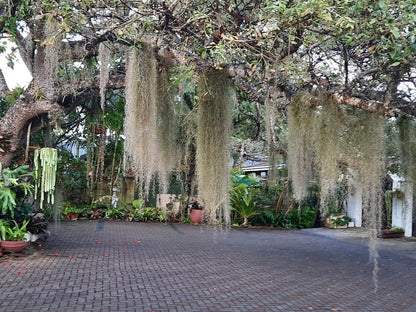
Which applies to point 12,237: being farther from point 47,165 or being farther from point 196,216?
point 196,216

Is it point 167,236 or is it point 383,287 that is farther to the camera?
point 167,236

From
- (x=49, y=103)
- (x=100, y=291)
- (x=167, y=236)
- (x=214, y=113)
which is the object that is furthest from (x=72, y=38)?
(x=167, y=236)

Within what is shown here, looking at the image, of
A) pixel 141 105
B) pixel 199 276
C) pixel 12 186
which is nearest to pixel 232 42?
pixel 141 105

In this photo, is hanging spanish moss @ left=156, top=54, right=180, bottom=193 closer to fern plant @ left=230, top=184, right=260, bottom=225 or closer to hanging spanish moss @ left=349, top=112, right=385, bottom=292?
hanging spanish moss @ left=349, top=112, right=385, bottom=292

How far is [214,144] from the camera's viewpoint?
4.39 metres

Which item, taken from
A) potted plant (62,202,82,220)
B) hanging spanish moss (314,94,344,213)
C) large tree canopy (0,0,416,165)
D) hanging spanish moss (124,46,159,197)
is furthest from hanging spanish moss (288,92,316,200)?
potted plant (62,202,82,220)

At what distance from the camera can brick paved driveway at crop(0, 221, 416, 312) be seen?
3688 mm

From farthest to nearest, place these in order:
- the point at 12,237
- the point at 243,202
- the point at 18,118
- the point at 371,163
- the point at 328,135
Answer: the point at 243,202 → the point at 12,237 → the point at 18,118 → the point at 328,135 → the point at 371,163

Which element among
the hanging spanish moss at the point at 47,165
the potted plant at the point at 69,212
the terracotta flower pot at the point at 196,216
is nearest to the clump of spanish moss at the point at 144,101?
the hanging spanish moss at the point at 47,165

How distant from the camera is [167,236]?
8562 millimetres

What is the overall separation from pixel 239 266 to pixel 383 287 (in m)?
1.92

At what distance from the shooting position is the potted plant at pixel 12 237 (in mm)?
5391

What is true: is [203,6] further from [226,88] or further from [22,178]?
[22,178]

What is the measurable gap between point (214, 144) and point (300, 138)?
113 cm
